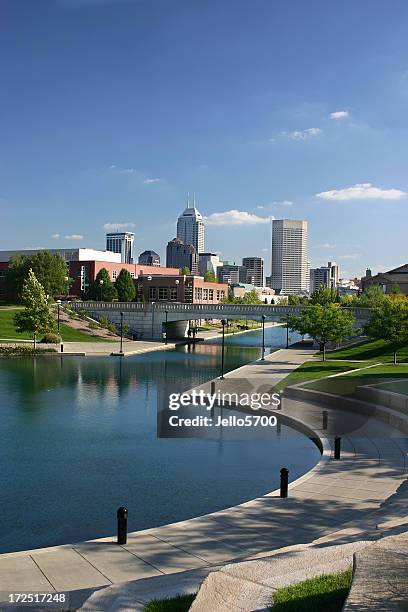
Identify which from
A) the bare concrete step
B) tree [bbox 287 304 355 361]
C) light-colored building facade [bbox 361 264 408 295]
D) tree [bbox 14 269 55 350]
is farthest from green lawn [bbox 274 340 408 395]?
light-colored building facade [bbox 361 264 408 295]

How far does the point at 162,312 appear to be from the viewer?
310ft

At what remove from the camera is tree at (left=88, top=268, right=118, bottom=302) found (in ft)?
396

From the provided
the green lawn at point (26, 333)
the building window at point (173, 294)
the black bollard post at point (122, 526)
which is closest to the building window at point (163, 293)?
the building window at point (173, 294)

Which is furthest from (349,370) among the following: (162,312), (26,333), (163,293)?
(163,293)

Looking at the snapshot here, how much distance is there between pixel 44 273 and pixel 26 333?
112ft

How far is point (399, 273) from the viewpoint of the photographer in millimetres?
166375

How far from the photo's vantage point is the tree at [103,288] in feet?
396

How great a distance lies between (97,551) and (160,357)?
56202 millimetres

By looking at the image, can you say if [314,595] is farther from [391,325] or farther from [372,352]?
[372,352]

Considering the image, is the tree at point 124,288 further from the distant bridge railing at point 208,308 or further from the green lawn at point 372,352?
the green lawn at point 372,352

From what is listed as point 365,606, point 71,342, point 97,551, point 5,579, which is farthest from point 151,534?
point 71,342

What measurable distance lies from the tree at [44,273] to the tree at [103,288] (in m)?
8.75

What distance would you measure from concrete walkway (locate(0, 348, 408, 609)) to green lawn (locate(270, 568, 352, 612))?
194cm

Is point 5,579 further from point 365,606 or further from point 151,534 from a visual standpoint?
point 365,606
